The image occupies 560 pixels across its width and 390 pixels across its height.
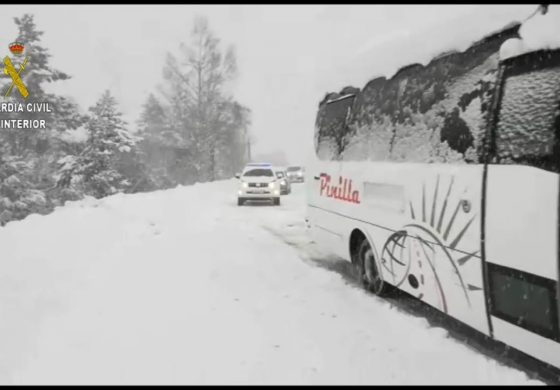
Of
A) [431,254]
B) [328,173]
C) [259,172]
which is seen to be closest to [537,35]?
[431,254]

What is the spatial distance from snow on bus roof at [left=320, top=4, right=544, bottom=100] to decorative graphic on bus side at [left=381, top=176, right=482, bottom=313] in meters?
1.36

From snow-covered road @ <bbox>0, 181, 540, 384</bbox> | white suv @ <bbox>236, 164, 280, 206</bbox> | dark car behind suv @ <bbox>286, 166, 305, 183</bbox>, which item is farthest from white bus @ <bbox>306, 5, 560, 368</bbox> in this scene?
dark car behind suv @ <bbox>286, 166, 305, 183</bbox>

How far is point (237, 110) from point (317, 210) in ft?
108

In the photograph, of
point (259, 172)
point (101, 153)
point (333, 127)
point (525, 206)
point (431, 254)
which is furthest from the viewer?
point (101, 153)

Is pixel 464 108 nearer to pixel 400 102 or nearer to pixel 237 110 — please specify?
pixel 400 102

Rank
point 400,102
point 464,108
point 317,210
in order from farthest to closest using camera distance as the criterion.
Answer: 1. point 317,210
2. point 400,102
3. point 464,108

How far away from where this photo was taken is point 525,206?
3.26m

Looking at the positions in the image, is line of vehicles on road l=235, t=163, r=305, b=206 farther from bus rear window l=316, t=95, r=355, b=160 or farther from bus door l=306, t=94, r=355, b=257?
bus rear window l=316, t=95, r=355, b=160

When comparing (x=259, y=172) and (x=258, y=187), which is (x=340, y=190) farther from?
(x=259, y=172)

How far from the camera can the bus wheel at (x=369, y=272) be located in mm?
6035

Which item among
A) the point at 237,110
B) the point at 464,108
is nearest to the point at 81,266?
the point at 464,108

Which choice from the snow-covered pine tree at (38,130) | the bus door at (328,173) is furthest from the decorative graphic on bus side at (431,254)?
the snow-covered pine tree at (38,130)

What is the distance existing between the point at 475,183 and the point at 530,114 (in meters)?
0.71

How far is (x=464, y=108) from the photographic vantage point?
4.17 meters
